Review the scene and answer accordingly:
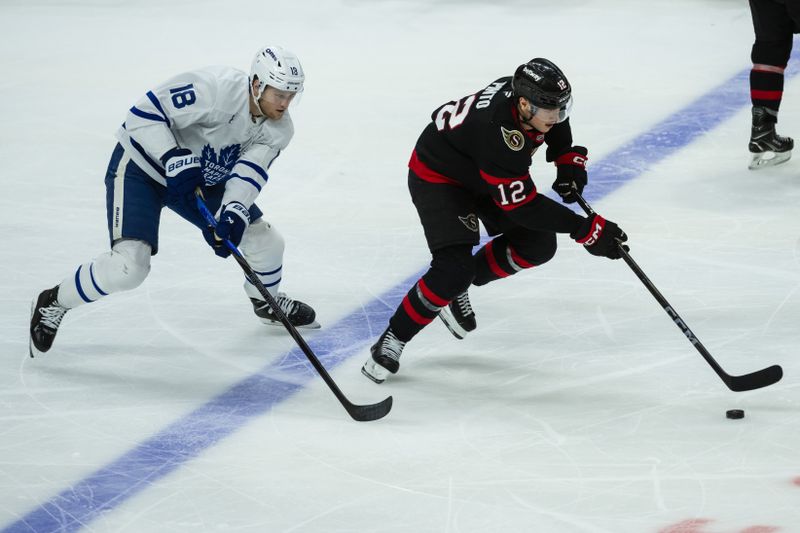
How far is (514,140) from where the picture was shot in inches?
133

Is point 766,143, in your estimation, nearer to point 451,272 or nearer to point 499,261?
point 499,261

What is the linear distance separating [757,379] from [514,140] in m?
0.93

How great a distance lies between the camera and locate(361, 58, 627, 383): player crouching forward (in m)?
3.39

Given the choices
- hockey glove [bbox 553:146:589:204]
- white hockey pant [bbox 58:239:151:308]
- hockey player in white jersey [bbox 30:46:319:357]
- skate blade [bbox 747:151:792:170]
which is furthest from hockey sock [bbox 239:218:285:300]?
skate blade [bbox 747:151:792:170]

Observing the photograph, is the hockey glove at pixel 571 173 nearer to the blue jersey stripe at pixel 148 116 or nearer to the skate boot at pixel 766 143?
the blue jersey stripe at pixel 148 116

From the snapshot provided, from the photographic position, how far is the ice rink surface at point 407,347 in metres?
3.03

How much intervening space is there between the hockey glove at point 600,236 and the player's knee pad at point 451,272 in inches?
12.8

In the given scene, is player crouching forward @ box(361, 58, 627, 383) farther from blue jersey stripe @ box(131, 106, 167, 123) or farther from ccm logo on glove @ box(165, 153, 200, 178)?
blue jersey stripe @ box(131, 106, 167, 123)

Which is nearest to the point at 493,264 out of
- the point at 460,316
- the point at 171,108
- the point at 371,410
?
the point at 460,316

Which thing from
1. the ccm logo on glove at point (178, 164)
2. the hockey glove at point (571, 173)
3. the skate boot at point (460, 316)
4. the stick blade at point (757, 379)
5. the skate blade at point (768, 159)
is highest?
the ccm logo on glove at point (178, 164)

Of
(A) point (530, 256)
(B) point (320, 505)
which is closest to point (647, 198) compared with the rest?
(A) point (530, 256)

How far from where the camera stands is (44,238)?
484 cm

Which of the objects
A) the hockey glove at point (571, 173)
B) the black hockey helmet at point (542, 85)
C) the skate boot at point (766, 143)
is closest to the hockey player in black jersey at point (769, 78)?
the skate boot at point (766, 143)

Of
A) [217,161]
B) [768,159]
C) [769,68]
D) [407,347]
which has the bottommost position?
[768,159]
